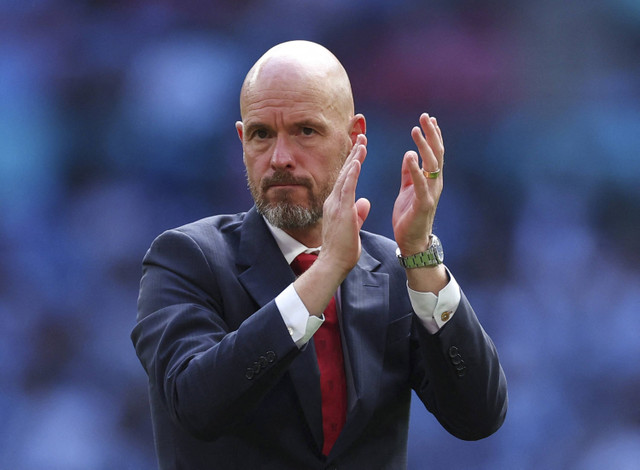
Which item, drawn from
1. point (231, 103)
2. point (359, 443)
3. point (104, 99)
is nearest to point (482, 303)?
point (231, 103)

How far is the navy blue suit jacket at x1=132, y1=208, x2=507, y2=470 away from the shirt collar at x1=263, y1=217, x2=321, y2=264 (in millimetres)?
30

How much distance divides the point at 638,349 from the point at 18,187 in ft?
8.20

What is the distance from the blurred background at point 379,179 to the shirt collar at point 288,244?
1768 mm

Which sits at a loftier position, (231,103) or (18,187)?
(231,103)

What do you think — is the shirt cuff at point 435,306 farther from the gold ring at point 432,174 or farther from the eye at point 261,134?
the eye at point 261,134

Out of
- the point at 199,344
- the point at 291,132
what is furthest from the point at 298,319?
the point at 291,132

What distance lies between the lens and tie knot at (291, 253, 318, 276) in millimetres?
1791

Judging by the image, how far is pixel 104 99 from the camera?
356cm

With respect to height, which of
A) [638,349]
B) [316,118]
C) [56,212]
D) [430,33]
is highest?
[316,118]

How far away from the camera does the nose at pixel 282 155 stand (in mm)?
1705

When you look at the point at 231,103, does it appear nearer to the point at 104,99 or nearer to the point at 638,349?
the point at 104,99

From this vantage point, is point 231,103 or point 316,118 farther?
point 231,103

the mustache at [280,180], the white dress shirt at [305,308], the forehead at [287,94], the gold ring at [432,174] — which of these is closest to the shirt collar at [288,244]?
the white dress shirt at [305,308]

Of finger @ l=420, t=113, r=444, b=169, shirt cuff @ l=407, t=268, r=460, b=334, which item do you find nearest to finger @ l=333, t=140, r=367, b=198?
finger @ l=420, t=113, r=444, b=169
